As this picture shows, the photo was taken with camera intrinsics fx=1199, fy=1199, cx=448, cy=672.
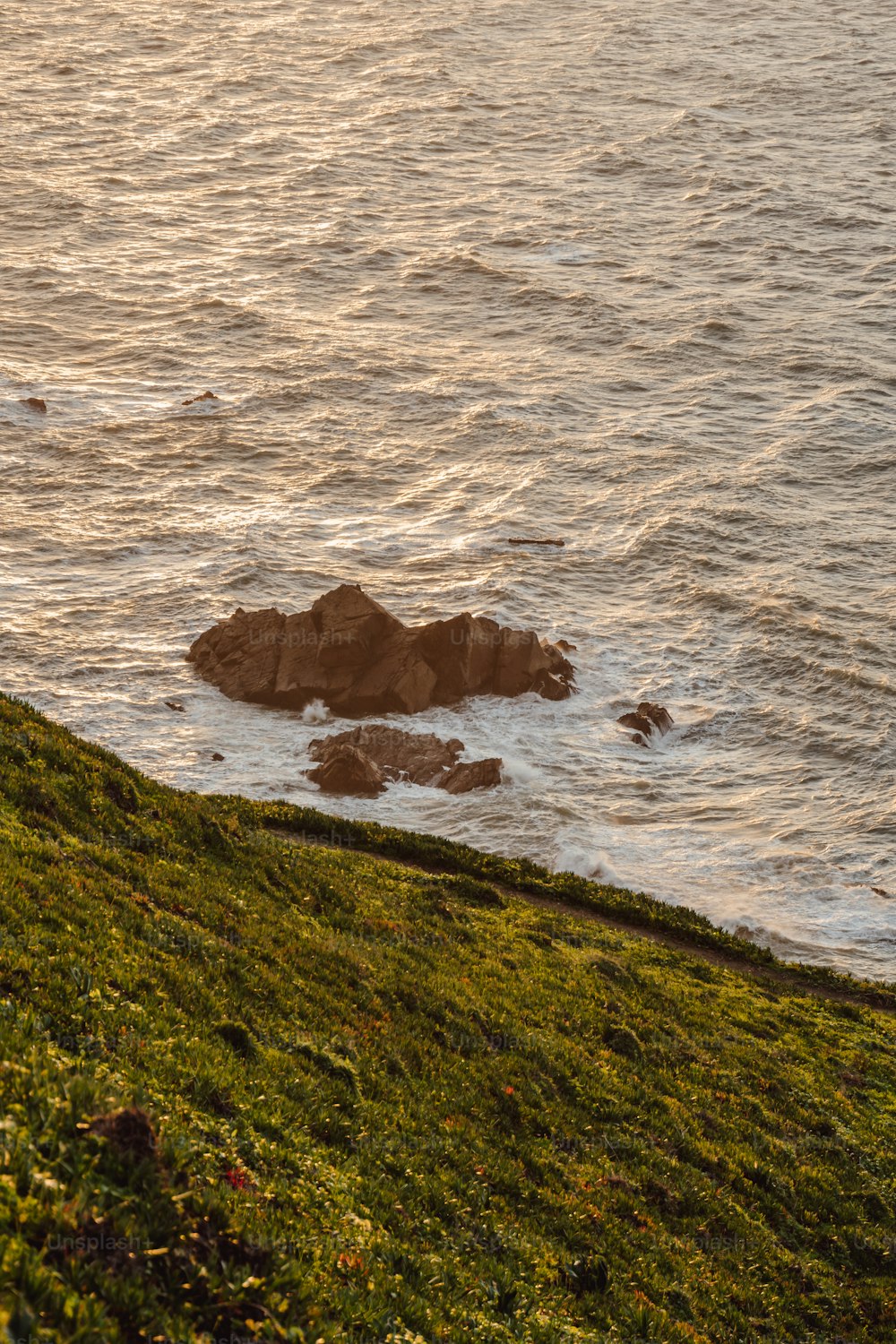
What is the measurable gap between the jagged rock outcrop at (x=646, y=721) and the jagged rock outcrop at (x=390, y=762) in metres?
5.85

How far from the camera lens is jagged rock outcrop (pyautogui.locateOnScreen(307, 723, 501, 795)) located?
37.2 meters

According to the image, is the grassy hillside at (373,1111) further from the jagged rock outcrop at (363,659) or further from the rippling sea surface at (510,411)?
the jagged rock outcrop at (363,659)

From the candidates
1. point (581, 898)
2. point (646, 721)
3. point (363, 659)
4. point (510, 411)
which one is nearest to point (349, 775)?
point (363, 659)

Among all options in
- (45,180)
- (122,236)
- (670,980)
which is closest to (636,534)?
(670,980)

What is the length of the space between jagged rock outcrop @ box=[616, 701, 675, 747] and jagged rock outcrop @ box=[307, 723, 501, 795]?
5.85m

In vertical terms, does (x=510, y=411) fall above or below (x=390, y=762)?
above

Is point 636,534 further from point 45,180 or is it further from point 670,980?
point 45,180

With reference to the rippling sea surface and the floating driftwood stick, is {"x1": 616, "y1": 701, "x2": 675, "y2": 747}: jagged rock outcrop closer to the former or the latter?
the rippling sea surface

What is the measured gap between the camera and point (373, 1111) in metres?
13.6

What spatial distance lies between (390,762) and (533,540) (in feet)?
61.4

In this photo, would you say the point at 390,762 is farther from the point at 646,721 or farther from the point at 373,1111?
the point at 373,1111

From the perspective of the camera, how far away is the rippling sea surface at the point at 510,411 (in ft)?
130

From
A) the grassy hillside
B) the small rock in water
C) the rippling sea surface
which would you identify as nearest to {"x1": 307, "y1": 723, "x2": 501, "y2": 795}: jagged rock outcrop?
the small rock in water

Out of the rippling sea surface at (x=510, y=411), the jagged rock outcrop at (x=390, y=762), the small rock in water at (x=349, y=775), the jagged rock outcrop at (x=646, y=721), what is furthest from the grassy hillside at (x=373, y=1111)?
the jagged rock outcrop at (x=646, y=721)
